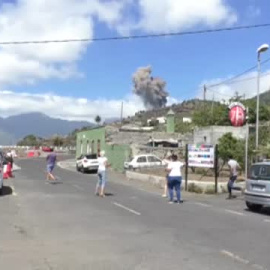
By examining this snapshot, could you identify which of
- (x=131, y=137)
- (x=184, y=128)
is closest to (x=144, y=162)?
(x=131, y=137)

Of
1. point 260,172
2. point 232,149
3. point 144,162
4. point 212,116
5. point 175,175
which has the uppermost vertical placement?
point 212,116

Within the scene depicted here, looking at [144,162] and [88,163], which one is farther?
[88,163]

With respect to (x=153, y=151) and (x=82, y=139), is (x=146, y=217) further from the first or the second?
(x=82, y=139)

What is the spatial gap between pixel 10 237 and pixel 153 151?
118 ft

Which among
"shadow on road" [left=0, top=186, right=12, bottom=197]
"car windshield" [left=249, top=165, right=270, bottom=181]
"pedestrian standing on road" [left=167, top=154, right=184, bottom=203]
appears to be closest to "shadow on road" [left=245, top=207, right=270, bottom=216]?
"car windshield" [left=249, top=165, right=270, bottom=181]

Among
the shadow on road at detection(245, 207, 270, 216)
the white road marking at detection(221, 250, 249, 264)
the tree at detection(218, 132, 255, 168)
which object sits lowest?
the white road marking at detection(221, 250, 249, 264)

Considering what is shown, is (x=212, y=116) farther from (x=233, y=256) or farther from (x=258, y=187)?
(x=233, y=256)

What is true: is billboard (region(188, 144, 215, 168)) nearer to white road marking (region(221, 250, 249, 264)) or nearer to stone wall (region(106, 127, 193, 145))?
white road marking (region(221, 250, 249, 264))

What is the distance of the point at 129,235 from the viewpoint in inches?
456

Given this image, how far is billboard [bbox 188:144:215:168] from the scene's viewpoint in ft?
84.5

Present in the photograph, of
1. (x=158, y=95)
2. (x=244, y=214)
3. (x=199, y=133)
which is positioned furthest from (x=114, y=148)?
(x=158, y=95)

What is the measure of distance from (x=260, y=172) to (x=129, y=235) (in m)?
7.60

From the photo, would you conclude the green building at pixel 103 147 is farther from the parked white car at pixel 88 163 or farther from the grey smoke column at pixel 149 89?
the grey smoke column at pixel 149 89

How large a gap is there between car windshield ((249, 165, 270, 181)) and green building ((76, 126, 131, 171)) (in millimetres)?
28223
